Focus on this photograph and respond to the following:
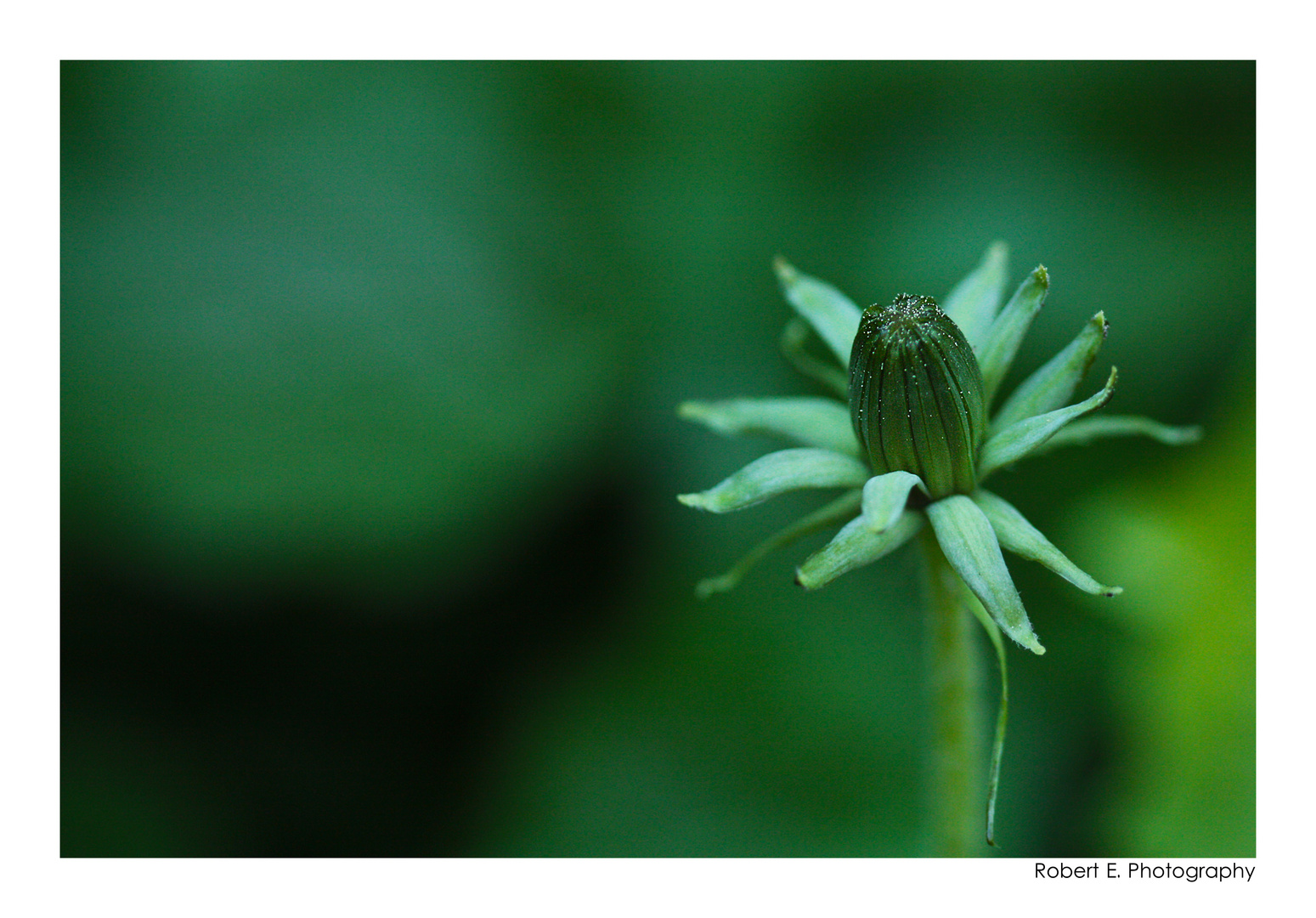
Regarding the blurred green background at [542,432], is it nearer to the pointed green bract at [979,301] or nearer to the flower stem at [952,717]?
the flower stem at [952,717]

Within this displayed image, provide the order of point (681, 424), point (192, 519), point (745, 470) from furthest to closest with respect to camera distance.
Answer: point (681, 424)
point (192, 519)
point (745, 470)

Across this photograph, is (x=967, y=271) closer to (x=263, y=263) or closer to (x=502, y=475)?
(x=502, y=475)

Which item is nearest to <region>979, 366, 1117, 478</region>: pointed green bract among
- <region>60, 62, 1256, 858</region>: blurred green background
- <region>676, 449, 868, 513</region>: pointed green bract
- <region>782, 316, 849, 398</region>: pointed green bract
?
<region>676, 449, 868, 513</region>: pointed green bract

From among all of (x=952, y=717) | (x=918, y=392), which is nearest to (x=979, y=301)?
(x=918, y=392)

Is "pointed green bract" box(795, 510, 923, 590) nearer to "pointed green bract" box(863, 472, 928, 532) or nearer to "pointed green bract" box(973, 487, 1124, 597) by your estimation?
"pointed green bract" box(863, 472, 928, 532)

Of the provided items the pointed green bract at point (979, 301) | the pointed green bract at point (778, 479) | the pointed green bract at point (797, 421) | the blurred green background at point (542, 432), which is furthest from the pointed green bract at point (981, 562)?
the blurred green background at point (542, 432)

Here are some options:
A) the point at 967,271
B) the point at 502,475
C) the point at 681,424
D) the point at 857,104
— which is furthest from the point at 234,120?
the point at 967,271
